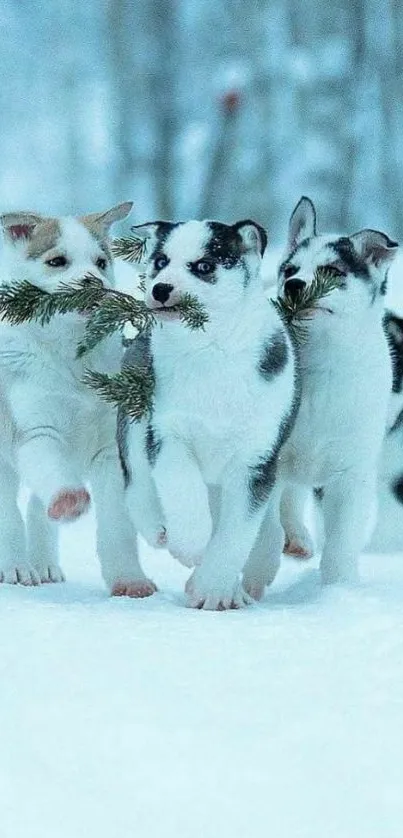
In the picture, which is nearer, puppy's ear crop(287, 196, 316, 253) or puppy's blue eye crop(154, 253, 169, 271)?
puppy's blue eye crop(154, 253, 169, 271)

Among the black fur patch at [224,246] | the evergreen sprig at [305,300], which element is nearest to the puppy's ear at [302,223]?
the evergreen sprig at [305,300]

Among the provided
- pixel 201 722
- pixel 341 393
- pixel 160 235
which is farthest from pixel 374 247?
pixel 201 722

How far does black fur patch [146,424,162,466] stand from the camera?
4.70 feet

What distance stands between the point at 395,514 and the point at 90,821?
1.39m

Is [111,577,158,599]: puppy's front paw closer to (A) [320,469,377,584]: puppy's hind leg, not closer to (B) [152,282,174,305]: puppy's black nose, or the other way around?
(A) [320,469,377,584]: puppy's hind leg

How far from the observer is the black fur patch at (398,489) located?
2172mm

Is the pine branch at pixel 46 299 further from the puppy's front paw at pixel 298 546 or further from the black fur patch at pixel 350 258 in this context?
the puppy's front paw at pixel 298 546

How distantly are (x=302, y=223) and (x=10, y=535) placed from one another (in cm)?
59

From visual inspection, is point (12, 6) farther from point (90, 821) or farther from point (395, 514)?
point (90, 821)

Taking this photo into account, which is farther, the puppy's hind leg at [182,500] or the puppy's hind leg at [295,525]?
the puppy's hind leg at [295,525]

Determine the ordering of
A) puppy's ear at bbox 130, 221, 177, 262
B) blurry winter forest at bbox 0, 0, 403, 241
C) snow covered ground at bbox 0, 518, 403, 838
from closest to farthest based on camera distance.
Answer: snow covered ground at bbox 0, 518, 403, 838 → puppy's ear at bbox 130, 221, 177, 262 → blurry winter forest at bbox 0, 0, 403, 241

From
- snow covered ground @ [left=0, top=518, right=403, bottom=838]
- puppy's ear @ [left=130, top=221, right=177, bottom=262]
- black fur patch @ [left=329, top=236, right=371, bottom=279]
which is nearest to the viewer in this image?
snow covered ground @ [left=0, top=518, right=403, bottom=838]

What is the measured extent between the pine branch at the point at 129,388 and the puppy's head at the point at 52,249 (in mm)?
162

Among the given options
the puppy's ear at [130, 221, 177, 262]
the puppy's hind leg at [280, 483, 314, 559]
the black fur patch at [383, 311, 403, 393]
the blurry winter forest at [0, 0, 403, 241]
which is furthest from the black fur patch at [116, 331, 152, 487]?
the blurry winter forest at [0, 0, 403, 241]
